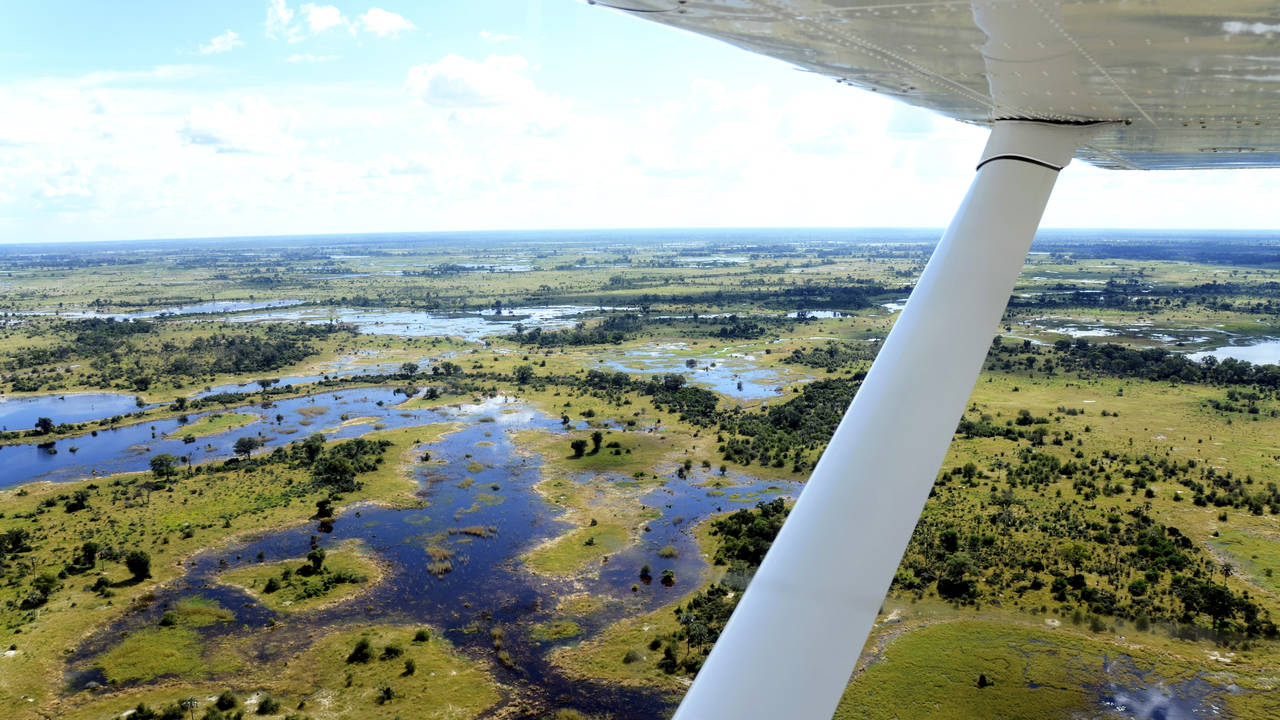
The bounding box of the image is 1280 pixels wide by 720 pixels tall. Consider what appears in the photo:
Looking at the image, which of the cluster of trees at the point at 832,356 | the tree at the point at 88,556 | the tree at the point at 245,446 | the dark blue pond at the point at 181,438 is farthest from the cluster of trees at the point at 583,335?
the tree at the point at 88,556

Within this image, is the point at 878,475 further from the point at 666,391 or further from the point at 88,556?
the point at 666,391

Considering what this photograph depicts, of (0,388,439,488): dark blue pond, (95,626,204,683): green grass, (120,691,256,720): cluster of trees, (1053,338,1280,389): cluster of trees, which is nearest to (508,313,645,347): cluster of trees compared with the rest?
(0,388,439,488): dark blue pond

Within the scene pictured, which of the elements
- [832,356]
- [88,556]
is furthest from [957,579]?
[832,356]

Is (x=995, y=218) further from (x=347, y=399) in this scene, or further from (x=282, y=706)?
(x=347, y=399)

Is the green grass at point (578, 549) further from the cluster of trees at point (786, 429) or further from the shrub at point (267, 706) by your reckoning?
the cluster of trees at point (786, 429)

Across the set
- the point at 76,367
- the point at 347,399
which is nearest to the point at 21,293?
the point at 76,367
